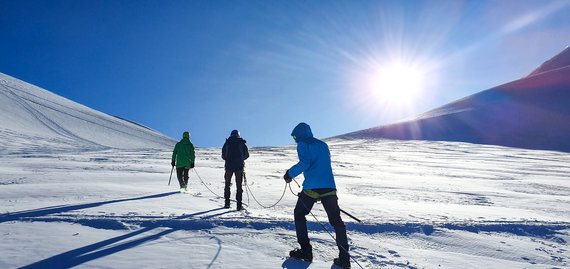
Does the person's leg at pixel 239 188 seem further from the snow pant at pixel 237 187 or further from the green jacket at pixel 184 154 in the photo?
the green jacket at pixel 184 154

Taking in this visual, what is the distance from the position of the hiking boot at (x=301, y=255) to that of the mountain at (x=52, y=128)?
24578 millimetres

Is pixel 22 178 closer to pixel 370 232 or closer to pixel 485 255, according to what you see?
pixel 370 232

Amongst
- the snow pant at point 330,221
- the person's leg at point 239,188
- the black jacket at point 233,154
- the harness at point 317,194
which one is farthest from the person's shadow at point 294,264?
the black jacket at point 233,154

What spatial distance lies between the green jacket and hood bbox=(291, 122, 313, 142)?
6172 millimetres

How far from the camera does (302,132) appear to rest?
448 centimetres

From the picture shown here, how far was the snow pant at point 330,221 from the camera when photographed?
403 cm

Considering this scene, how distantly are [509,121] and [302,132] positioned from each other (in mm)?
73561

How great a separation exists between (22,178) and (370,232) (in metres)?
10.3

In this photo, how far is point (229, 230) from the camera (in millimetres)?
5242

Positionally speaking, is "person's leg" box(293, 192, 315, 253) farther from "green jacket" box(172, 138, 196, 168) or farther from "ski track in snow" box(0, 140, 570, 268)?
"green jacket" box(172, 138, 196, 168)

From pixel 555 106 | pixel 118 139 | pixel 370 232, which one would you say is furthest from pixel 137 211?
pixel 555 106

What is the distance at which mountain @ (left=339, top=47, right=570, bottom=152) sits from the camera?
53.3 meters

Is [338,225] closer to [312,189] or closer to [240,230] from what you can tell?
[312,189]

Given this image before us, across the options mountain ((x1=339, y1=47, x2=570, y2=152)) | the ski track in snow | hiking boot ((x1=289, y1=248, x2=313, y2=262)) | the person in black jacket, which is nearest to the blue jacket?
hiking boot ((x1=289, y1=248, x2=313, y2=262))
